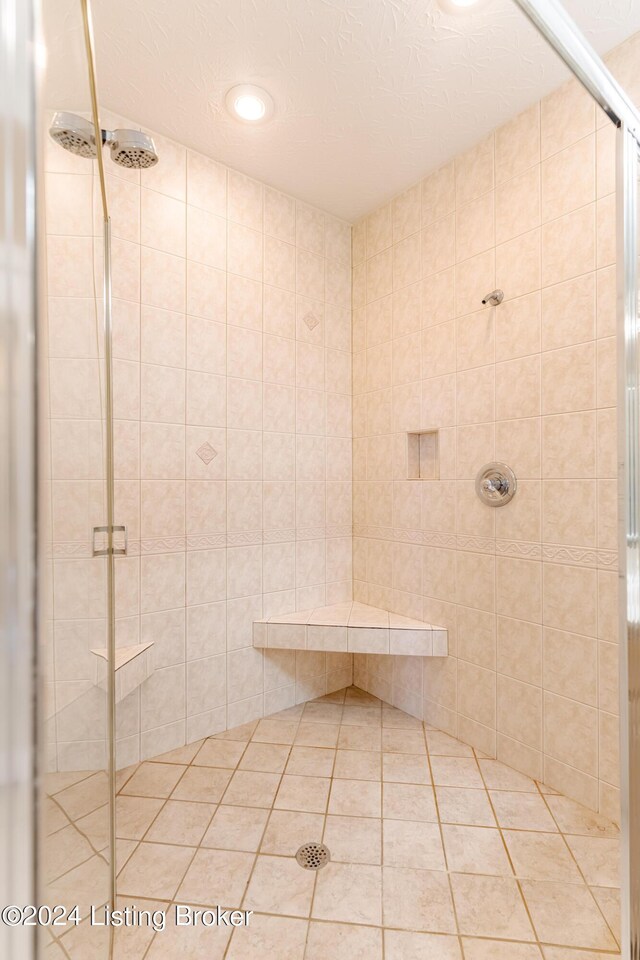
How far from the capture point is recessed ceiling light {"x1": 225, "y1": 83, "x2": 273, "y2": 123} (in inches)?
68.4

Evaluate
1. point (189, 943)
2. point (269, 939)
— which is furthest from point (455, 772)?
point (189, 943)

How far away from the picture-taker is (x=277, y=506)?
2.38m

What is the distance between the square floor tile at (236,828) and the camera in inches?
58.0

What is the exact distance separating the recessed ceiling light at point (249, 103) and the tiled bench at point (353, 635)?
225 centimetres

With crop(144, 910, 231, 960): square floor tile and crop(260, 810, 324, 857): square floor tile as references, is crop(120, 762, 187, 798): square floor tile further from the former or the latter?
crop(144, 910, 231, 960): square floor tile

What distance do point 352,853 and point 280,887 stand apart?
0.82 feet

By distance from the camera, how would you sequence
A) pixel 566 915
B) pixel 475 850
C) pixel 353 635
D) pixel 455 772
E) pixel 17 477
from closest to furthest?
pixel 17 477, pixel 566 915, pixel 475 850, pixel 455 772, pixel 353 635

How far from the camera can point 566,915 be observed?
3.98ft

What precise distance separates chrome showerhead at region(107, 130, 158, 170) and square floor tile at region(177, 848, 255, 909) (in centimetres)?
218

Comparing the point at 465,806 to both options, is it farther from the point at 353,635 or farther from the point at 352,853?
the point at 353,635

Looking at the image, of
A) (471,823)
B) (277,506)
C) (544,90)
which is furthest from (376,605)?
(544,90)

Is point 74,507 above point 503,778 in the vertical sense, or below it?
above

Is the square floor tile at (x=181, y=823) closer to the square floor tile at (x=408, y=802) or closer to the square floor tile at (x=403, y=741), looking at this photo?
the square floor tile at (x=408, y=802)

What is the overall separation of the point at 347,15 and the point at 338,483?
1.93m
